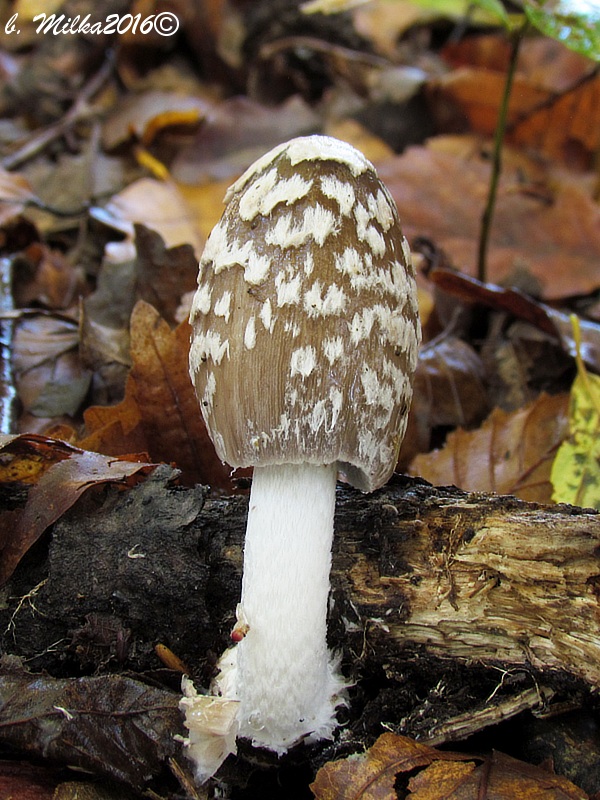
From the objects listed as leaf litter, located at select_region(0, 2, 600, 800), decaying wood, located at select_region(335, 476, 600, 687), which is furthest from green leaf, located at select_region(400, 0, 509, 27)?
decaying wood, located at select_region(335, 476, 600, 687)

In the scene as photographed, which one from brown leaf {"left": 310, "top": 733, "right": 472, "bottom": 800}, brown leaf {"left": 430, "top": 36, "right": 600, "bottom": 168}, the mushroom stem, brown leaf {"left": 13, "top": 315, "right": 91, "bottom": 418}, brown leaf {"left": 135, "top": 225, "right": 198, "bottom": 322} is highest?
brown leaf {"left": 430, "top": 36, "right": 600, "bottom": 168}

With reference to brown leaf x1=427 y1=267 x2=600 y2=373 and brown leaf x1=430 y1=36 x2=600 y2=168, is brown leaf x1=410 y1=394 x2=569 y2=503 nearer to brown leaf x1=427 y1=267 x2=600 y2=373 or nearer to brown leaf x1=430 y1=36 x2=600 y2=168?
brown leaf x1=427 y1=267 x2=600 y2=373

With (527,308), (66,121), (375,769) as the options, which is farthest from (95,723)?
(66,121)

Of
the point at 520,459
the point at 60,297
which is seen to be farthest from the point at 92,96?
the point at 520,459

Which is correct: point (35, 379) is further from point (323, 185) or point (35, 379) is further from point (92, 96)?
point (92, 96)

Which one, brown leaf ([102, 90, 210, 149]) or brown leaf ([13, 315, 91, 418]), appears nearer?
brown leaf ([13, 315, 91, 418])

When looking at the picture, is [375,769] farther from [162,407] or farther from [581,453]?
[581,453]
